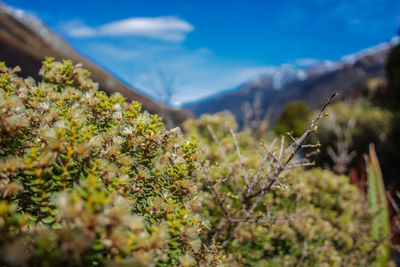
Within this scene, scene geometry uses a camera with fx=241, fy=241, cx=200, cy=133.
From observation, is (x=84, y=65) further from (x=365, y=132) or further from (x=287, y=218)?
(x=365, y=132)

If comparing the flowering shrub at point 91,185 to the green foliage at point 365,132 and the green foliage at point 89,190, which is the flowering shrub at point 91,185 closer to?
the green foliage at point 89,190

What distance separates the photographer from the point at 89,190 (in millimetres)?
1001

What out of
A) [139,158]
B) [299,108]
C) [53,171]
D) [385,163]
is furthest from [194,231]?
[299,108]

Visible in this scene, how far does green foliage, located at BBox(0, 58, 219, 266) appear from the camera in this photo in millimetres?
980

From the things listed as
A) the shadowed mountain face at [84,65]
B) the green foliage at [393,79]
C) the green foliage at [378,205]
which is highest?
the green foliage at [393,79]

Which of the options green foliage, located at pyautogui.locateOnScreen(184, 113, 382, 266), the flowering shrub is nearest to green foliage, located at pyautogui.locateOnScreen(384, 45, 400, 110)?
green foliage, located at pyautogui.locateOnScreen(184, 113, 382, 266)

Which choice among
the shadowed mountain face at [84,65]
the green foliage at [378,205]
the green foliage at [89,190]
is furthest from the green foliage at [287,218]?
the shadowed mountain face at [84,65]

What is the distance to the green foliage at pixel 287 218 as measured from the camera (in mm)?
2797

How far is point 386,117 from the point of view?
1598 centimetres

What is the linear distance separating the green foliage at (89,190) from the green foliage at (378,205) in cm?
418

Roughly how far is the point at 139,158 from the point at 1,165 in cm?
78

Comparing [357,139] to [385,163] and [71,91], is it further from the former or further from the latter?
[71,91]

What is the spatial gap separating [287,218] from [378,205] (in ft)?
10.3

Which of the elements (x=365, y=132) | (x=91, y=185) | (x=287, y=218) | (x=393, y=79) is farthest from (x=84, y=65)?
(x=393, y=79)
